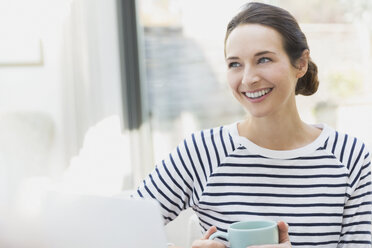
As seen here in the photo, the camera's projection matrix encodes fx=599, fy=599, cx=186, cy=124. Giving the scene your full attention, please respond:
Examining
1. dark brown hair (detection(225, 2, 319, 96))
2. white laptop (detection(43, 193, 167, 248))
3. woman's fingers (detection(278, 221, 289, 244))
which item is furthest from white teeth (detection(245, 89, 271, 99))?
white laptop (detection(43, 193, 167, 248))

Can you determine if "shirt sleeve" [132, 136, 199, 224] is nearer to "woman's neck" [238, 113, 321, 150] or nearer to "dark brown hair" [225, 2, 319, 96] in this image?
"woman's neck" [238, 113, 321, 150]

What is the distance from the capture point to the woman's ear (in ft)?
4.92

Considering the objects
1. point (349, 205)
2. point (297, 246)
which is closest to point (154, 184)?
point (297, 246)

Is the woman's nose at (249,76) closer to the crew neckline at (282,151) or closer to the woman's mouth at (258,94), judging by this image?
the woman's mouth at (258,94)

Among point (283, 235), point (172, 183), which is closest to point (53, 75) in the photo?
point (172, 183)

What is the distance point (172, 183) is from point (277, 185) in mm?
260

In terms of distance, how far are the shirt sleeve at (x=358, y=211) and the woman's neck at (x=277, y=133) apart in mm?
145

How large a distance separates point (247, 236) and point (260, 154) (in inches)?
16.9

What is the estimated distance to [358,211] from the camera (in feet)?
4.78

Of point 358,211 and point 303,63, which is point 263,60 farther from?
point 358,211

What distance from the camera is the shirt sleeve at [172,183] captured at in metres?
1.50

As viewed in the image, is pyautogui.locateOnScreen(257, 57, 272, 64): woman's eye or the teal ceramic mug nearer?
the teal ceramic mug

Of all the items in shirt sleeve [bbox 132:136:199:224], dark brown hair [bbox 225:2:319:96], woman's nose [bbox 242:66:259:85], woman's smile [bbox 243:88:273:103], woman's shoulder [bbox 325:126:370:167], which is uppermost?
dark brown hair [bbox 225:2:319:96]

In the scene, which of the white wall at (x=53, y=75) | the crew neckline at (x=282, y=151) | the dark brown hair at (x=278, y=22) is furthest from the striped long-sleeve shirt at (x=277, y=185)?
the white wall at (x=53, y=75)
